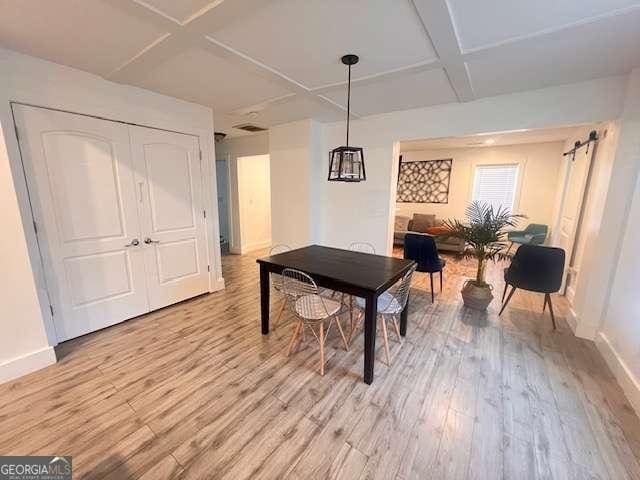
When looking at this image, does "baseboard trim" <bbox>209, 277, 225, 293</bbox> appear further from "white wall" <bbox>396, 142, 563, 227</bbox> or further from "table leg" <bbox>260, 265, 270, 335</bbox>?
"white wall" <bbox>396, 142, 563, 227</bbox>

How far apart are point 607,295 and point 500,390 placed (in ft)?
5.18

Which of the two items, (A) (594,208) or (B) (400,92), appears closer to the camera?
(A) (594,208)

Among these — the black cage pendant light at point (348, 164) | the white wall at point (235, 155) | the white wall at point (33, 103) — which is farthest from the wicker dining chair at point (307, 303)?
the white wall at point (235, 155)

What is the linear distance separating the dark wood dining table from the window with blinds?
4.81 m

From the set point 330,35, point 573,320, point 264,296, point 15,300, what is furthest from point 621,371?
point 15,300

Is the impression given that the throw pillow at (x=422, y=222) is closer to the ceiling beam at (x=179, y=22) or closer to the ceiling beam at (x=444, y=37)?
the ceiling beam at (x=444, y=37)

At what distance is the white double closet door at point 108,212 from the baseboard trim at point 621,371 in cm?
418

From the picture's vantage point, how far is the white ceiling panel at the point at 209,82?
6.91 feet

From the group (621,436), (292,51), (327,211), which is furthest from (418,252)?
(292,51)

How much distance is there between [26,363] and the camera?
2.03 meters

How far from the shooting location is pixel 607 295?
8.03ft

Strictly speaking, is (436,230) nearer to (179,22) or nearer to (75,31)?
(179,22)

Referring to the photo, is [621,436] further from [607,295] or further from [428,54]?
[428,54]

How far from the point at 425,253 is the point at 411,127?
1647 millimetres
